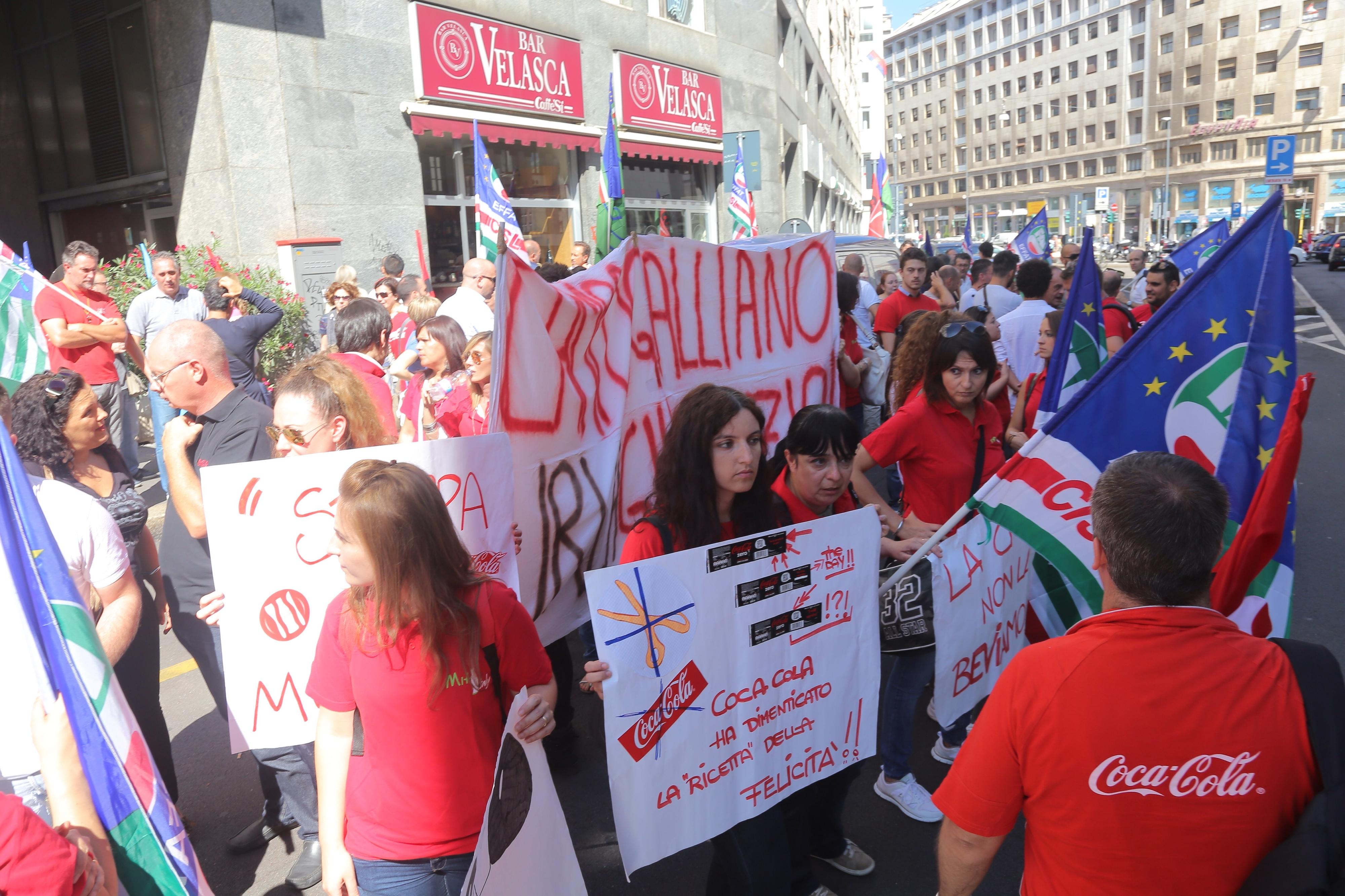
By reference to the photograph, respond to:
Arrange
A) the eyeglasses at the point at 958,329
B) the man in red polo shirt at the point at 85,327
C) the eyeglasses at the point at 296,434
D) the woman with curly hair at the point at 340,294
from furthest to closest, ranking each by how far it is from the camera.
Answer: the woman with curly hair at the point at 340,294
the man in red polo shirt at the point at 85,327
the eyeglasses at the point at 958,329
the eyeglasses at the point at 296,434

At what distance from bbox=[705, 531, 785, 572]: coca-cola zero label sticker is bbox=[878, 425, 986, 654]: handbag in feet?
1.59

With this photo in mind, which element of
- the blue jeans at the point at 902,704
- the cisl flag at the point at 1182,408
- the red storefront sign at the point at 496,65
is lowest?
the blue jeans at the point at 902,704

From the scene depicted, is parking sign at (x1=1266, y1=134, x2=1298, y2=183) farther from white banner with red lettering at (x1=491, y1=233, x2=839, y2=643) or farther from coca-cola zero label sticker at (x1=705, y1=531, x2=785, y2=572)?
coca-cola zero label sticker at (x1=705, y1=531, x2=785, y2=572)

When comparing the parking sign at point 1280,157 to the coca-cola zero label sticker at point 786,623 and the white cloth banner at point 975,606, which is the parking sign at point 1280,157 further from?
the coca-cola zero label sticker at point 786,623

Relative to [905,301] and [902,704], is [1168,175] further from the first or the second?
[902,704]

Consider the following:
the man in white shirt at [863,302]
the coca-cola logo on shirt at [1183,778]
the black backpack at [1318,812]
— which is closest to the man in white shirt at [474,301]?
the man in white shirt at [863,302]

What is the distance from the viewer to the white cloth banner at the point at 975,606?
2729 mm

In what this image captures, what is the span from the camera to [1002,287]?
8.49 meters

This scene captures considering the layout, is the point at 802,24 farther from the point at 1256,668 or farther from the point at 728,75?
the point at 1256,668

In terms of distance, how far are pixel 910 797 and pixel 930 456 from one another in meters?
1.28

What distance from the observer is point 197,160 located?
10148 millimetres

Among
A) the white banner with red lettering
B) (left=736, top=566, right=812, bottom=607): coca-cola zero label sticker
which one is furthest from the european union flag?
(left=736, top=566, right=812, bottom=607): coca-cola zero label sticker

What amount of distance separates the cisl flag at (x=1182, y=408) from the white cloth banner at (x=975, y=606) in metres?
0.13

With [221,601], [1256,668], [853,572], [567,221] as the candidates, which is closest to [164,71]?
[567,221]
